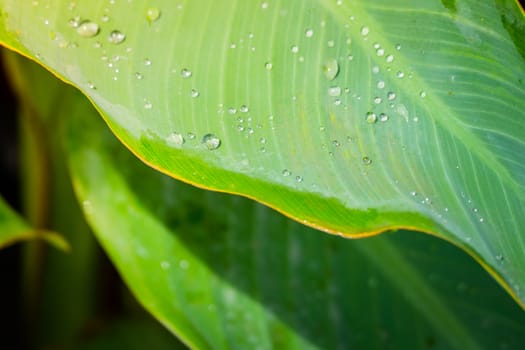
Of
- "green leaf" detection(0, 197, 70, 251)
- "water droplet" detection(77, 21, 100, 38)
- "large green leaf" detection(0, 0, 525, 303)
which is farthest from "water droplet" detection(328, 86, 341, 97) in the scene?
"green leaf" detection(0, 197, 70, 251)

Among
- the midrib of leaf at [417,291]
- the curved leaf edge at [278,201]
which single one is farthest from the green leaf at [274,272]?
the curved leaf edge at [278,201]

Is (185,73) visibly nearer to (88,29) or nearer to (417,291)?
(88,29)

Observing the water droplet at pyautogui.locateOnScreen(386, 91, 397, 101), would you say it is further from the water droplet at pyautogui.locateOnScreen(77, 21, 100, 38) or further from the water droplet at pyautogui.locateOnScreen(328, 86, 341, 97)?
the water droplet at pyautogui.locateOnScreen(77, 21, 100, 38)

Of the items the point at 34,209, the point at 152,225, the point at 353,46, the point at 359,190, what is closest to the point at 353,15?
the point at 353,46

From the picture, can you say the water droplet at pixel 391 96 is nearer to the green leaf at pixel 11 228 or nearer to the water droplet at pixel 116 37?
the water droplet at pixel 116 37

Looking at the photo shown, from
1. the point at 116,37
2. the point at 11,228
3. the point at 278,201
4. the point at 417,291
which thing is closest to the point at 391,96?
the point at 278,201

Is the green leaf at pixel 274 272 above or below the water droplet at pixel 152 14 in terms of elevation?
below
